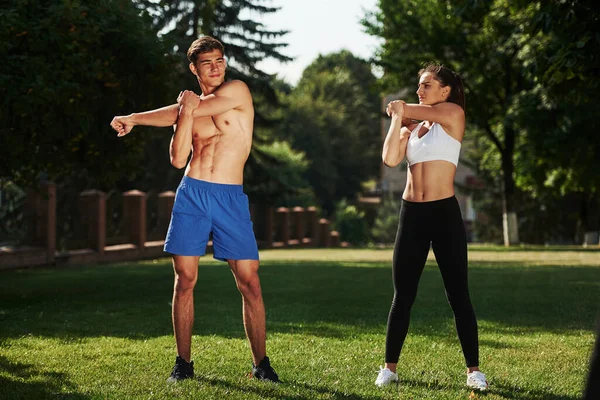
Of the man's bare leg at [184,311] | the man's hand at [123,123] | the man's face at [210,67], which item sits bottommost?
the man's bare leg at [184,311]

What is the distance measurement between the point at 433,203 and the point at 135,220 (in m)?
22.8

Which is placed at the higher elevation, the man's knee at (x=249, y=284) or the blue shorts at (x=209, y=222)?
the blue shorts at (x=209, y=222)

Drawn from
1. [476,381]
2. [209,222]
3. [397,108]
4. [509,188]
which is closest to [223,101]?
[209,222]

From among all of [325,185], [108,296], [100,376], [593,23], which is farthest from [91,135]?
[325,185]

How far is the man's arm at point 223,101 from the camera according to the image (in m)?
6.43

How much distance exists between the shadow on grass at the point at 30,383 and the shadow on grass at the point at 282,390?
909 mm

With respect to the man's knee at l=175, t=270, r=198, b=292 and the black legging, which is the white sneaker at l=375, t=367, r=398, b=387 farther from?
the man's knee at l=175, t=270, r=198, b=292

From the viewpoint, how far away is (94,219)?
2534 centimetres

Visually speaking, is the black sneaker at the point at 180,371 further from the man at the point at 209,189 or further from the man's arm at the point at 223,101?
the man's arm at the point at 223,101

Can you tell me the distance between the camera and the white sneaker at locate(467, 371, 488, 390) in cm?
642

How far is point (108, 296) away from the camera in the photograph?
13.9 m

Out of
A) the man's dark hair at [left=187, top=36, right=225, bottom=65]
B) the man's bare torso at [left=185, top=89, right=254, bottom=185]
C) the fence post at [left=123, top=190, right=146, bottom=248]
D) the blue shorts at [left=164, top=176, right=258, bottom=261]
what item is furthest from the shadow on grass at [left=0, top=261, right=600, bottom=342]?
the fence post at [left=123, top=190, right=146, bottom=248]

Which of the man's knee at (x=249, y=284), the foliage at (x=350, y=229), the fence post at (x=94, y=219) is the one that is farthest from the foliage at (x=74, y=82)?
the foliage at (x=350, y=229)

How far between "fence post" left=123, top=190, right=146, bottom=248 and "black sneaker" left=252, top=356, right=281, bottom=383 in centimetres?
2203
